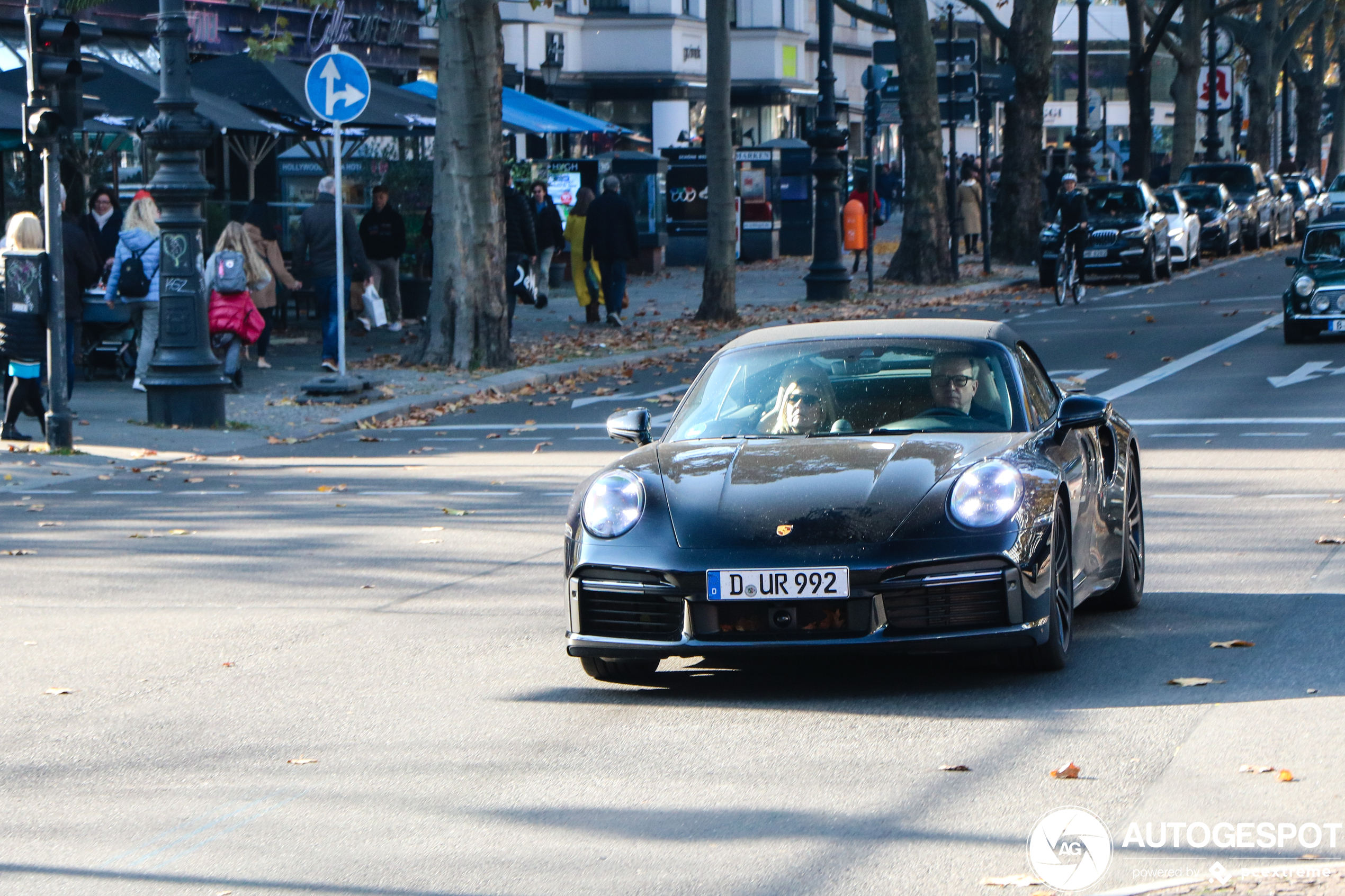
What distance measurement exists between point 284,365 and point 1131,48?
3130cm

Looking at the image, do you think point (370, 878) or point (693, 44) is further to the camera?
point (693, 44)

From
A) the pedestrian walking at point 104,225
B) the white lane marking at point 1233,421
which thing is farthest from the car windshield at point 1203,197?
the white lane marking at point 1233,421

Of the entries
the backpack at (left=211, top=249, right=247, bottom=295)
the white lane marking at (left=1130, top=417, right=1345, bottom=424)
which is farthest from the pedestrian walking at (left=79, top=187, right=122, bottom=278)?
the white lane marking at (left=1130, top=417, right=1345, bottom=424)

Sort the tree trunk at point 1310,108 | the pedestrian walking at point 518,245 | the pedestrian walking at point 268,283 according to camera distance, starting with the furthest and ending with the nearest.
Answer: the tree trunk at point 1310,108, the pedestrian walking at point 518,245, the pedestrian walking at point 268,283

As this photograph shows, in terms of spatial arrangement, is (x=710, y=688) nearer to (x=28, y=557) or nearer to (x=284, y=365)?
(x=28, y=557)

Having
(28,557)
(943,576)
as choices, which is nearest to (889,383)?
(943,576)

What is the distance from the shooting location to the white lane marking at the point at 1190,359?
1798 cm

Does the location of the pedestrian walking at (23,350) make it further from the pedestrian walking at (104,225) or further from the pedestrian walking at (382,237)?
the pedestrian walking at (382,237)

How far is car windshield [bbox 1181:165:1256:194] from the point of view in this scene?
154ft

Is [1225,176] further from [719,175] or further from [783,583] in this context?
[783,583]

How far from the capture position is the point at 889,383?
771cm

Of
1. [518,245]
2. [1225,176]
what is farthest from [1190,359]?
[1225,176]

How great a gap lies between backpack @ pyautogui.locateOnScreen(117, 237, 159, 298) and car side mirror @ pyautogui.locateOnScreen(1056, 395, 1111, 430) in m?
13.0

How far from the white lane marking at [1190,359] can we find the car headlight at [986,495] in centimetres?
895
